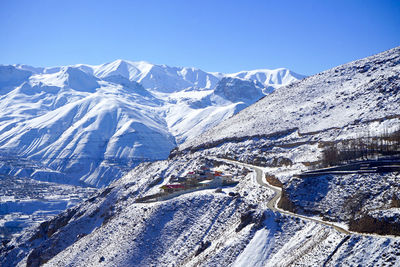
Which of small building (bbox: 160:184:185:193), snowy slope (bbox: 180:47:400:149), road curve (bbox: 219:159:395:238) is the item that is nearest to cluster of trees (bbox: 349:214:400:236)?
road curve (bbox: 219:159:395:238)

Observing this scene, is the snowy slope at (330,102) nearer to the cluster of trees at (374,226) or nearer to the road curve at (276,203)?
the road curve at (276,203)

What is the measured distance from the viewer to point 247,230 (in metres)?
43.9

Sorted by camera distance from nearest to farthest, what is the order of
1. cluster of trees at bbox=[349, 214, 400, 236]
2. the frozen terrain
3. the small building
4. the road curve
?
cluster of trees at bbox=[349, 214, 400, 236]
the road curve
the frozen terrain
the small building

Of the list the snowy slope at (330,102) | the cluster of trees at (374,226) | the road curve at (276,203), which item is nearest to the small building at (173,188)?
the road curve at (276,203)

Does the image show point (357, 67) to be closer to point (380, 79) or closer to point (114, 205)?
point (380, 79)

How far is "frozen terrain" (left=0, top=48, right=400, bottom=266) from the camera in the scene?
3875 centimetres

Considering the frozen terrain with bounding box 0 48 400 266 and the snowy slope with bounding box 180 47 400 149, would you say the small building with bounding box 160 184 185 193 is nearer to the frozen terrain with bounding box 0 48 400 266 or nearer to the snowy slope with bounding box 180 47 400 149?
the frozen terrain with bounding box 0 48 400 266

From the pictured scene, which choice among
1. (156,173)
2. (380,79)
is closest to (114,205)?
(156,173)

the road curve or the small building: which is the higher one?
the road curve

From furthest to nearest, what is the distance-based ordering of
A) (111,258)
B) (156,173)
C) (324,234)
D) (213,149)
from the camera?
1. (213,149)
2. (156,173)
3. (111,258)
4. (324,234)

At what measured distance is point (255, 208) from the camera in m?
48.7

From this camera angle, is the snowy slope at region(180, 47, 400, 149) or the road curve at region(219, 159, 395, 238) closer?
the road curve at region(219, 159, 395, 238)

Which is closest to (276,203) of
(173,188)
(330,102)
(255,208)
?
(255,208)

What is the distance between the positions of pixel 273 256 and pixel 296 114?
7982cm
